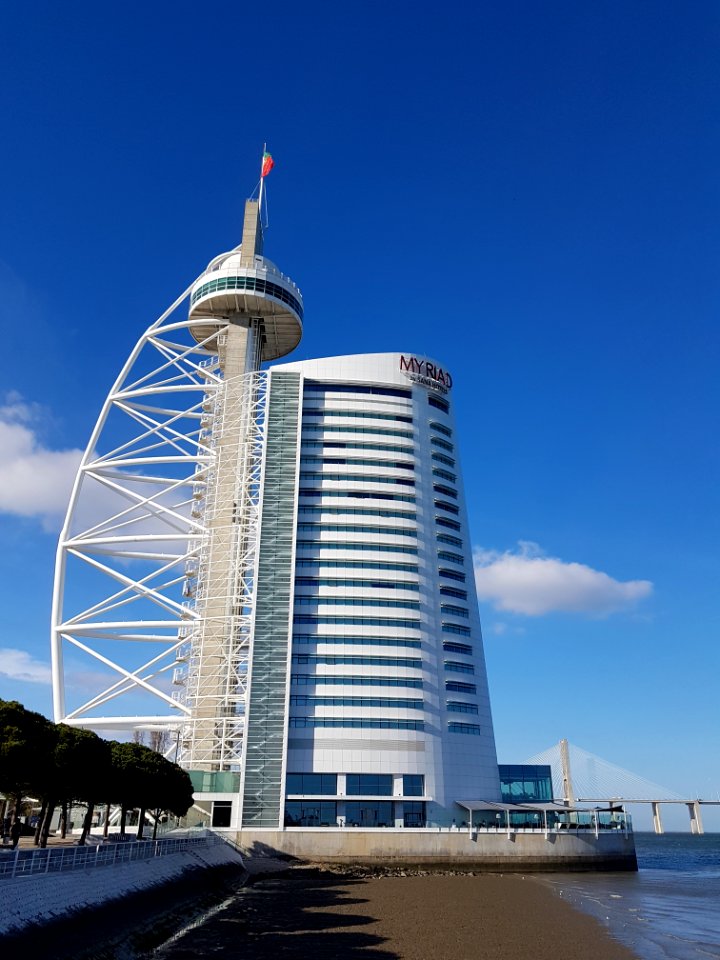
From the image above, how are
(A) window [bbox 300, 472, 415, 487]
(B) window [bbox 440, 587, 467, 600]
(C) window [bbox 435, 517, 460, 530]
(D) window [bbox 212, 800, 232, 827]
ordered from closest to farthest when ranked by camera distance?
(D) window [bbox 212, 800, 232, 827]
(A) window [bbox 300, 472, 415, 487]
(B) window [bbox 440, 587, 467, 600]
(C) window [bbox 435, 517, 460, 530]

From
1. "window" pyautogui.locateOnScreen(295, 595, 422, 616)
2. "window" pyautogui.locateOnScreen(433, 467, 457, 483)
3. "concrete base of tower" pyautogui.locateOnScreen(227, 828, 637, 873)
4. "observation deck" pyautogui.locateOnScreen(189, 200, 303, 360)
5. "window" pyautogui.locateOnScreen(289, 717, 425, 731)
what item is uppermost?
"observation deck" pyautogui.locateOnScreen(189, 200, 303, 360)

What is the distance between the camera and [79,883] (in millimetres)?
32750

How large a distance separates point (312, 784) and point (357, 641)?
50.5 ft

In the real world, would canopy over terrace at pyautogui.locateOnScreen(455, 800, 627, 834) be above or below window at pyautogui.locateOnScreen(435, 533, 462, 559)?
below

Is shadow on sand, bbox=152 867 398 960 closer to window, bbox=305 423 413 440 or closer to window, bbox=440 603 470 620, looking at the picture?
window, bbox=440 603 470 620

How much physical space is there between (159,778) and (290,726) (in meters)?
29.1

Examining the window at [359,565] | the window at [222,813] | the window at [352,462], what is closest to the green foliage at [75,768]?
the window at [222,813]

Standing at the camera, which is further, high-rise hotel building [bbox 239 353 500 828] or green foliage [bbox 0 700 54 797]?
high-rise hotel building [bbox 239 353 500 828]

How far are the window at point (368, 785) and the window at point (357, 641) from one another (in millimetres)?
13460

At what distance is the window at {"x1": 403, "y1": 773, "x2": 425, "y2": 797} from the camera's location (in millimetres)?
83438

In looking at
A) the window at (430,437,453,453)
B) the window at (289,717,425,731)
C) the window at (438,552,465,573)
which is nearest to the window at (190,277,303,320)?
the window at (430,437,453,453)

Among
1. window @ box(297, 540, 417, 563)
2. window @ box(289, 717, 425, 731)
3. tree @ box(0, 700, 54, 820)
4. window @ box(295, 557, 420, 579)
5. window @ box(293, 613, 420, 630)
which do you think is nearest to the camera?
tree @ box(0, 700, 54, 820)

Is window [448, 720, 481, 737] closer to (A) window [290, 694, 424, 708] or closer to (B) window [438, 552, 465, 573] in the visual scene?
(A) window [290, 694, 424, 708]

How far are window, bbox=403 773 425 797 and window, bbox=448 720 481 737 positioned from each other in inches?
279
